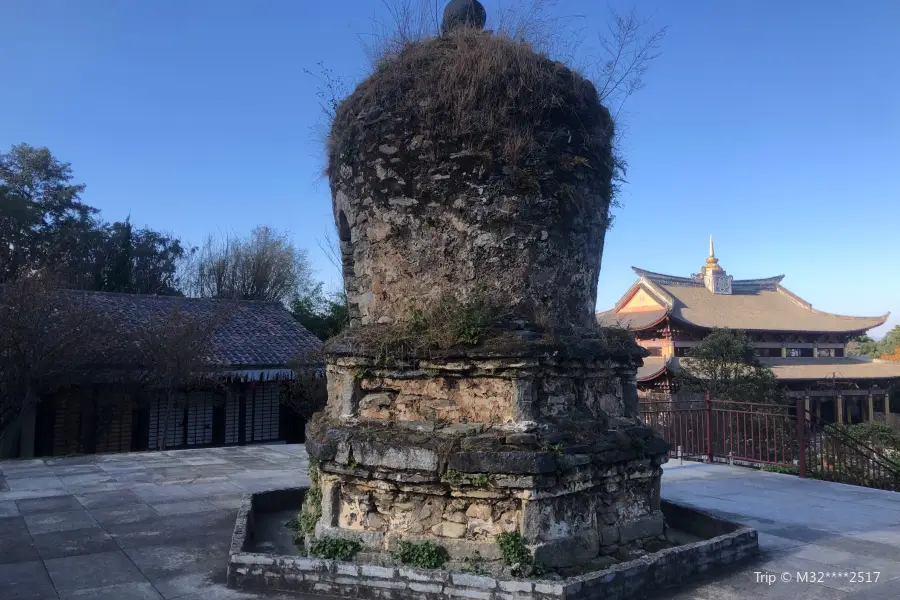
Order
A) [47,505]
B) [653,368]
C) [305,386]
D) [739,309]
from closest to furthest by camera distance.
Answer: [47,505], [305,386], [653,368], [739,309]

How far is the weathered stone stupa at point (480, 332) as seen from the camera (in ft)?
15.5

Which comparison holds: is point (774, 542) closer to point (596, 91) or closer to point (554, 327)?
point (554, 327)

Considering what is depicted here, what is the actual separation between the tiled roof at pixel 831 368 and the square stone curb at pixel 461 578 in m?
22.6

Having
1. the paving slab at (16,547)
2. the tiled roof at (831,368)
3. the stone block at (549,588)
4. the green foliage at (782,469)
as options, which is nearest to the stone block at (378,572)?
the stone block at (549,588)

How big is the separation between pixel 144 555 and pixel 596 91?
244 inches

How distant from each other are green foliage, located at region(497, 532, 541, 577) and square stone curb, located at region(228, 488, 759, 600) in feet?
1.11

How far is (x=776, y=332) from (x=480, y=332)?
26342mm

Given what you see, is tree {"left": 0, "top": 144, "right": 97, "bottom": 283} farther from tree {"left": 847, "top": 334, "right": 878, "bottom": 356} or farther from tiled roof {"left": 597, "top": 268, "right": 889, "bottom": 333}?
tree {"left": 847, "top": 334, "right": 878, "bottom": 356}

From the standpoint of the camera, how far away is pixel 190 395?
16.3 metres

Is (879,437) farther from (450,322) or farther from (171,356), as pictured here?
(171,356)

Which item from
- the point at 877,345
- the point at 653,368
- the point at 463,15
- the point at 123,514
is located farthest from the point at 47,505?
the point at 877,345

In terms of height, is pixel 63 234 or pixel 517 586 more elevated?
pixel 63 234

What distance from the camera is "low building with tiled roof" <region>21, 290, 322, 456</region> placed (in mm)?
14633

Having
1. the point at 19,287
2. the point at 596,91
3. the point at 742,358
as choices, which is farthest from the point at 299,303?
the point at 596,91
